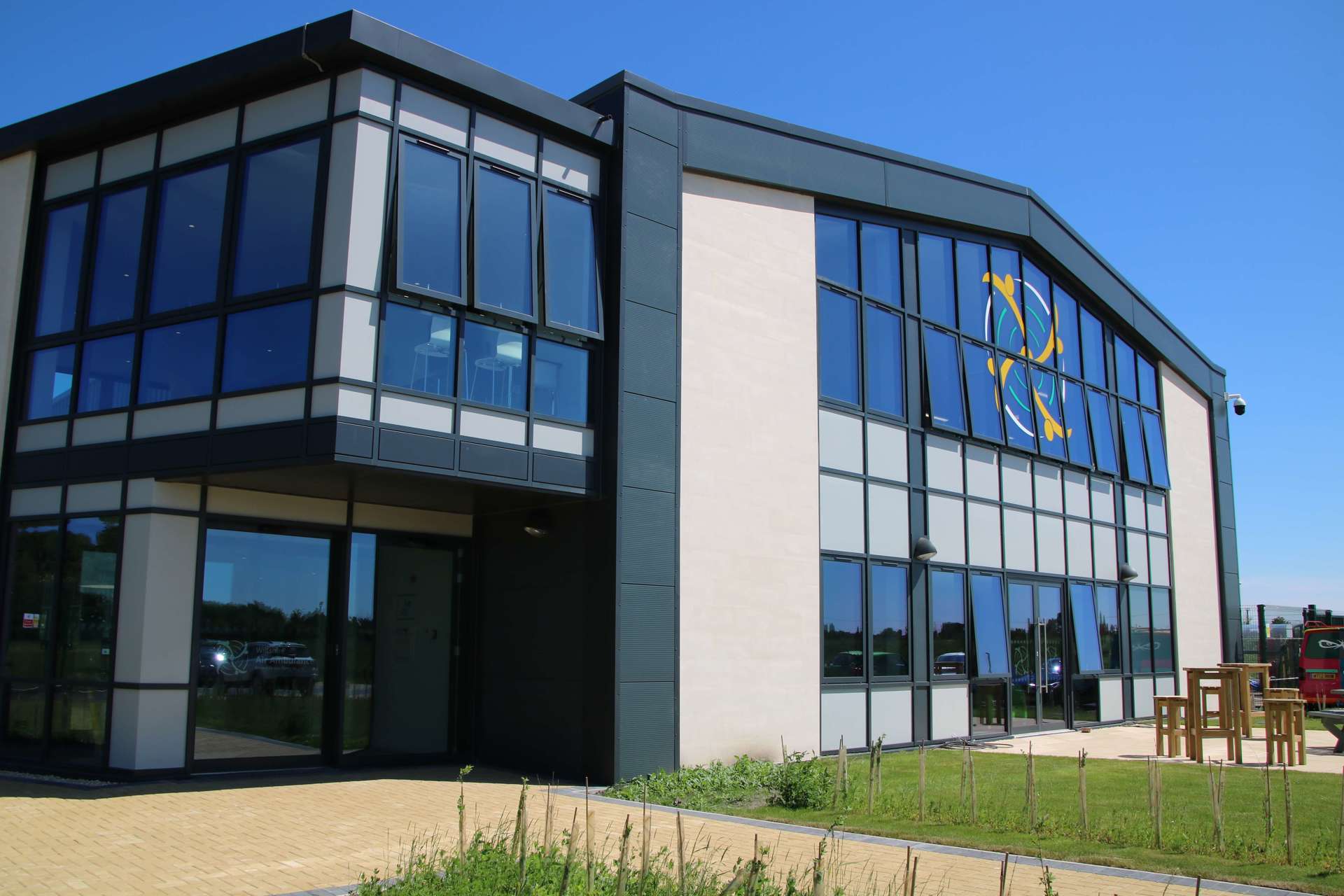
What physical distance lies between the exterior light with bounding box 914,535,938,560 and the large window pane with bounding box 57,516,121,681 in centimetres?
1079

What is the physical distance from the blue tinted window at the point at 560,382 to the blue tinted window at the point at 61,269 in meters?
5.91

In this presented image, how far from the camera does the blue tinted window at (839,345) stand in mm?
15922

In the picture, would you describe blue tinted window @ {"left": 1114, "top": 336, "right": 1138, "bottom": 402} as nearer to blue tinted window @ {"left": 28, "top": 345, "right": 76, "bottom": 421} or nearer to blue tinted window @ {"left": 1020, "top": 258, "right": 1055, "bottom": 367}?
blue tinted window @ {"left": 1020, "top": 258, "right": 1055, "bottom": 367}

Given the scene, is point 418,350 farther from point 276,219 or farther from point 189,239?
point 189,239

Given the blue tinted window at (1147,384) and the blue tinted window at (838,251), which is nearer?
the blue tinted window at (838,251)

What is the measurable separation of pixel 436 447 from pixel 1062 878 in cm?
708

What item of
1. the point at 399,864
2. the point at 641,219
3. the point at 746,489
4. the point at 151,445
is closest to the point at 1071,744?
the point at 746,489

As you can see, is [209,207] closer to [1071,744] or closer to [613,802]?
[613,802]

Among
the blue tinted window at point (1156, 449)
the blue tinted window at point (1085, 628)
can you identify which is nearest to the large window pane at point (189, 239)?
the blue tinted window at point (1085, 628)

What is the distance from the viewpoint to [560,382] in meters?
12.8

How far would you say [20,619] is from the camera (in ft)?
43.2

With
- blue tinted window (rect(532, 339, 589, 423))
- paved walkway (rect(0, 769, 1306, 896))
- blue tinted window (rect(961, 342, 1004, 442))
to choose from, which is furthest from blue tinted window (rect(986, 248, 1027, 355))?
paved walkway (rect(0, 769, 1306, 896))

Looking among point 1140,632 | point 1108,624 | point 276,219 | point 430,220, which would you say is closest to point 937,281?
point 1108,624

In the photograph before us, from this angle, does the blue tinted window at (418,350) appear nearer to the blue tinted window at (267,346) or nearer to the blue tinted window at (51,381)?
the blue tinted window at (267,346)
